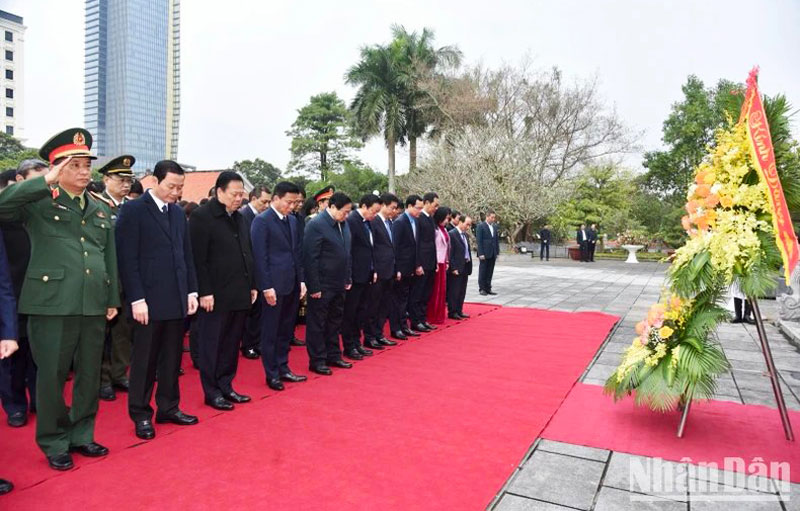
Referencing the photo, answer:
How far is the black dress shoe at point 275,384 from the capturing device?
4.13 meters

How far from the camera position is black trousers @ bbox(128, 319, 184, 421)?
3.20m

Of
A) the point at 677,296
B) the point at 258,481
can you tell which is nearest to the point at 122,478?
the point at 258,481

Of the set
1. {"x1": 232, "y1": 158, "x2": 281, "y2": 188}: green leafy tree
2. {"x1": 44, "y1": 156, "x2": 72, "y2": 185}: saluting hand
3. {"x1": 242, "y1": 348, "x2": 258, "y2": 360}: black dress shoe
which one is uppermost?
{"x1": 232, "y1": 158, "x2": 281, "y2": 188}: green leafy tree

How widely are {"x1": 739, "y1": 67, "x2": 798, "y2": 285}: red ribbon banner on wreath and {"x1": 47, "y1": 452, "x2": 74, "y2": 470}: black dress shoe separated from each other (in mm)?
3721

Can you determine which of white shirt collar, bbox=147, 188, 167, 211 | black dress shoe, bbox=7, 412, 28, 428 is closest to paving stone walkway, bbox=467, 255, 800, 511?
white shirt collar, bbox=147, 188, 167, 211

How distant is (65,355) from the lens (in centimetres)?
274

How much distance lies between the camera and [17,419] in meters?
3.31

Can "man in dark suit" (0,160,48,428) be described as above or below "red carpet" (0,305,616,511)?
above

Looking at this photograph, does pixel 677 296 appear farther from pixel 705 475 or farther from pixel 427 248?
pixel 427 248

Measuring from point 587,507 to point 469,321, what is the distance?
504 centimetres

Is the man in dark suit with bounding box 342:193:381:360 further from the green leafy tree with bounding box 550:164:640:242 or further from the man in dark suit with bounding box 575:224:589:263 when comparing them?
the green leafy tree with bounding box 550:164:640:242

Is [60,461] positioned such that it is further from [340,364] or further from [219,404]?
[340,364]

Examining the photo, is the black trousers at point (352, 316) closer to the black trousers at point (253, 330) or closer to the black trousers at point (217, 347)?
the black trousers at point (253, 330)

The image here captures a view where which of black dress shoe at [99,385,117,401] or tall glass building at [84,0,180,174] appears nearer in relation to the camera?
black dress shoe at [99,385,117,401]
